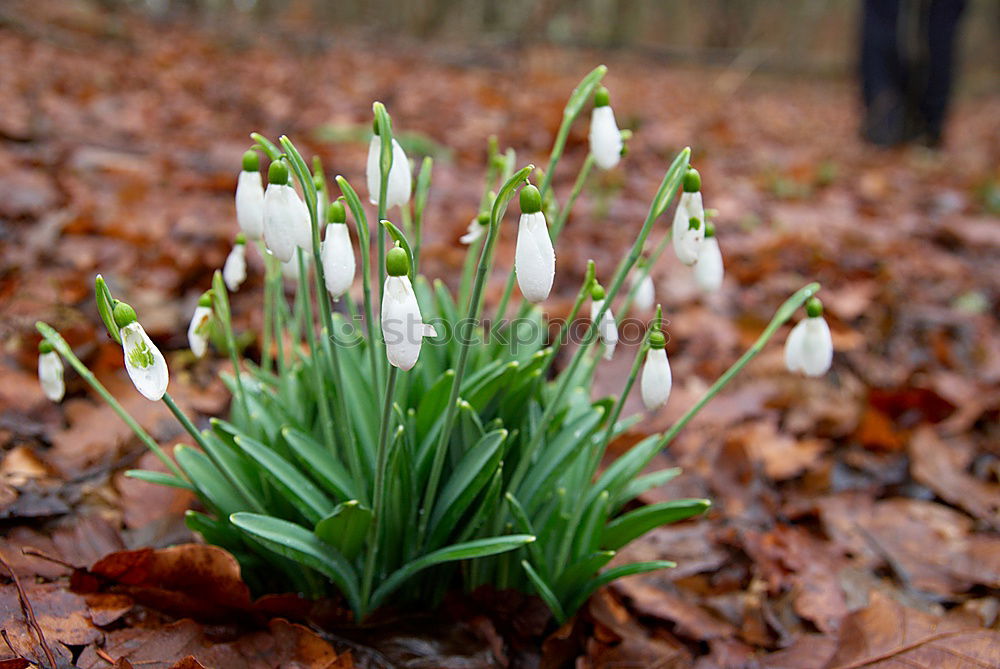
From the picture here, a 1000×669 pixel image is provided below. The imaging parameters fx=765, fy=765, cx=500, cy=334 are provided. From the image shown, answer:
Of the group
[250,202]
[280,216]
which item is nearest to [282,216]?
[280,216]

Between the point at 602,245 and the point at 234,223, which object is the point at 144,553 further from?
the point at 602,245

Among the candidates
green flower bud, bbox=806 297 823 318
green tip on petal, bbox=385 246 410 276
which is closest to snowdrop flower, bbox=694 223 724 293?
green flower bud, bbox=806 297 823 318

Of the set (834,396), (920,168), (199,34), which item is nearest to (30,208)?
(834,396)

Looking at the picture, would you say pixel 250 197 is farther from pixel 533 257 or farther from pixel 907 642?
pixel 907 642

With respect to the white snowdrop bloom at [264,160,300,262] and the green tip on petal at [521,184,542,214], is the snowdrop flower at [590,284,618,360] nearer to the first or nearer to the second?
the green tip on petal at [521,184,542,214]

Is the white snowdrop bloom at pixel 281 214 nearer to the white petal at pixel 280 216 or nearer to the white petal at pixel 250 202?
the white petal at pixel 280 216

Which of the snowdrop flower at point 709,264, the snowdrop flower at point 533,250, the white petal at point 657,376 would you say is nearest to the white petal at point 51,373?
the snowdrop flower at point 533,250
